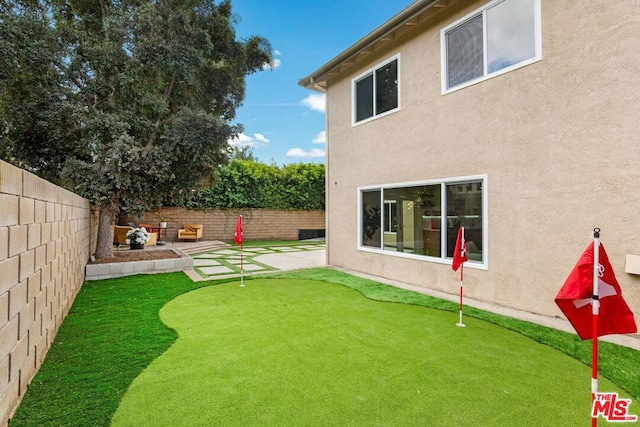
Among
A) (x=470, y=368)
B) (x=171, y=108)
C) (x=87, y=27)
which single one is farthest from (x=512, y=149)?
(x=87, y=27)

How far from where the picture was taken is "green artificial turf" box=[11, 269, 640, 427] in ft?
8.62

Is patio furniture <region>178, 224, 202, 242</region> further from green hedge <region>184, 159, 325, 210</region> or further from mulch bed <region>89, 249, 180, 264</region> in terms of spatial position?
mulch bed <region>89, 249, 180, 264</region>

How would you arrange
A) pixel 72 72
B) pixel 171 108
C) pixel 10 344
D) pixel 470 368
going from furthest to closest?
pixel 171 108 → pixel 72 72 → pixel 470 368 → pixel 10 344

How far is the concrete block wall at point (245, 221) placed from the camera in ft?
54.0

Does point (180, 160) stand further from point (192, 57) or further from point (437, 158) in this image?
point (437, 158)

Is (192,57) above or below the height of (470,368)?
above

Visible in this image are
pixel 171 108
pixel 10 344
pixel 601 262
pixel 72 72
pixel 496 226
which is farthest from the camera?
pixel 171 108

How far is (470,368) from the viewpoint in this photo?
3.36m

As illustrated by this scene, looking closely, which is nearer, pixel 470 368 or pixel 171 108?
pixel 470 368

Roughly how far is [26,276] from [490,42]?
7.29m

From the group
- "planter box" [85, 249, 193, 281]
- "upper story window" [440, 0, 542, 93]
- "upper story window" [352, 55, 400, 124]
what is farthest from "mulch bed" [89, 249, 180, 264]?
"upper story window" [440, 0, 542, 93]

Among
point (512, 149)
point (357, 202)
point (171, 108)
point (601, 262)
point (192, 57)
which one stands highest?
point (192, 57)

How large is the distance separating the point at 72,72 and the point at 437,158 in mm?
9251

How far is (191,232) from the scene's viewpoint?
1588 cm
